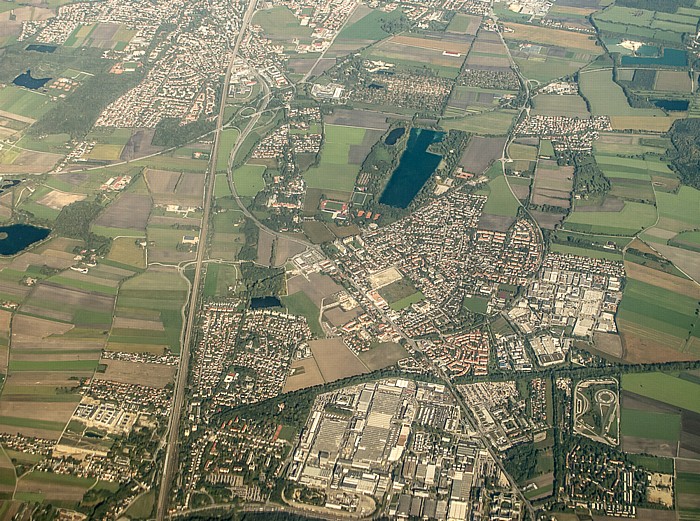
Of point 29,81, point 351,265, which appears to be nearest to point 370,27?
point 29,81

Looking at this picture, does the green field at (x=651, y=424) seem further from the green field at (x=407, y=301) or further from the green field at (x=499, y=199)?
the green field at (x=499, y=199)

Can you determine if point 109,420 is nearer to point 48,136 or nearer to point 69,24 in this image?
point 48,136

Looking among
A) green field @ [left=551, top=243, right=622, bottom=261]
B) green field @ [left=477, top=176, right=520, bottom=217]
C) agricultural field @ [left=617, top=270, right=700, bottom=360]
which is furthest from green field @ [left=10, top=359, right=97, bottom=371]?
agricultural field @ [left=617, top=270, right=700, bottom=360]

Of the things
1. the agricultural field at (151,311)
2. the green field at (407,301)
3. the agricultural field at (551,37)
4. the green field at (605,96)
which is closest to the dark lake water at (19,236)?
the agricultural field at (151,311)

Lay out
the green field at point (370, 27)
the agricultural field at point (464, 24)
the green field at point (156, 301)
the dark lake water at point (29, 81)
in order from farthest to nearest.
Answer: the agricultural field at point (464, 24) → the green field at point (370, 27) → the dark lake water at point (29, 81) → the green field at point (156, 301)

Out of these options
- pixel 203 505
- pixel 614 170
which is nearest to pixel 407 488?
pixel 203 505

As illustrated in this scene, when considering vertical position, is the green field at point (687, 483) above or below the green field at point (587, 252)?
above

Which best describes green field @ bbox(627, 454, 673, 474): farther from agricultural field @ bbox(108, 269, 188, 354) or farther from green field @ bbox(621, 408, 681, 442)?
agricultural field @ bbox(108, 269, 188, 354)

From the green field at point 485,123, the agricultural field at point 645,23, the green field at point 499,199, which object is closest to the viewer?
the green field at point 499,199
